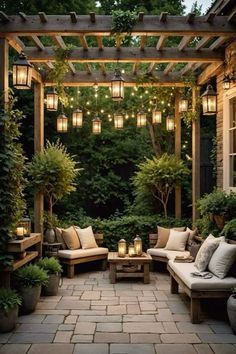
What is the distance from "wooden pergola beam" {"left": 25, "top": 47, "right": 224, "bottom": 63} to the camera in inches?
256

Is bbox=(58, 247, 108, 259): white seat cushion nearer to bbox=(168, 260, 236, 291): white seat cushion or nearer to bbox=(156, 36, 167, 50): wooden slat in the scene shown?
bbox=(168, 260, 236, 291): white seat cushion

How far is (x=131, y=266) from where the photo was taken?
24.1 ft

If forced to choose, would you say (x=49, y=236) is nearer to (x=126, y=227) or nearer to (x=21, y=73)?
(x=126, y=227)

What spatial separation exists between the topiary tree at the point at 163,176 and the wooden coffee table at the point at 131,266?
182cm

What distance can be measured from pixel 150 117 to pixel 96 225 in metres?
2.85

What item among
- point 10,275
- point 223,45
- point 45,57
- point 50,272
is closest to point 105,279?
point 50,272

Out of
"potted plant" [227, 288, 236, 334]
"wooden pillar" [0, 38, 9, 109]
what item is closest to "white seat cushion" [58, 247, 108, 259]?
"wooden pillar" [0, 38, 9, 109]

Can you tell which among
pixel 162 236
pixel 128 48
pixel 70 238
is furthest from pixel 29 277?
pixel 128 48

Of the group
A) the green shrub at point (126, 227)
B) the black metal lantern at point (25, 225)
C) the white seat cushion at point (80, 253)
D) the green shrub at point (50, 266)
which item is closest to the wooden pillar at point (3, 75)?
the black metal lantern at point (25, 225)

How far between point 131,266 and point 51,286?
1661mm

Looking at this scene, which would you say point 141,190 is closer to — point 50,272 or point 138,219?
point 138,219

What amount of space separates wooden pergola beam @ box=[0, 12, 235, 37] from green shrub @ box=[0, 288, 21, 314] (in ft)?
9.98

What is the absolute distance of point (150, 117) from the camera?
32.1 ft

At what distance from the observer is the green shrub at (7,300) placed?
14.8 feet
